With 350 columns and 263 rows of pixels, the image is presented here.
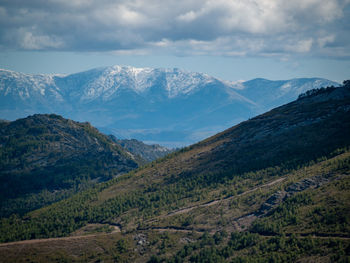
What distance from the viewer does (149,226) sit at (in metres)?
198

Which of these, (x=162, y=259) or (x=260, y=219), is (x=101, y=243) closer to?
(x=162, y=259)

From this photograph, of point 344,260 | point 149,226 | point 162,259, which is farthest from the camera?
point 149,226

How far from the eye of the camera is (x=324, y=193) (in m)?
169

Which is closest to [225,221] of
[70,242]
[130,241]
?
→ [130,241]

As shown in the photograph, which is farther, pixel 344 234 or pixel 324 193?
pixel 324 193

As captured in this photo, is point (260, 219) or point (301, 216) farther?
point (260, 219)

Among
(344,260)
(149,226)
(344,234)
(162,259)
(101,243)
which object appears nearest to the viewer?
(344,260)

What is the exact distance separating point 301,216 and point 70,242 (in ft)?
348

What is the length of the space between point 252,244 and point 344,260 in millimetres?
40727

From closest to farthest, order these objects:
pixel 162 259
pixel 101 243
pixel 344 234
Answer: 1. pixel 344 234
2. pixel 162 259
3. pixel 101 243

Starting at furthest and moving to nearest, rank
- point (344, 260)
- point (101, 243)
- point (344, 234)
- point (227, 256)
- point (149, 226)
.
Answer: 1. point (149, 226)
2. point (101, 243)
3. point (227, 256)
4. point (344, 234)
5. point (344, 260)

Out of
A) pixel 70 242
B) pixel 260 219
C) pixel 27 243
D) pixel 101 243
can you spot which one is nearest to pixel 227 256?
pixel 260 219

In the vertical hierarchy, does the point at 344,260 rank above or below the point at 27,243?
below

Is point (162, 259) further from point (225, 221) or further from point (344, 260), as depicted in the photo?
point (344, 260)
